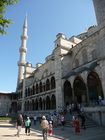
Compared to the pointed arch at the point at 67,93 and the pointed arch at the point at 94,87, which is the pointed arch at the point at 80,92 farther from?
the pointed arch at the point at 94,87

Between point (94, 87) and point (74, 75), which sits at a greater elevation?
point (74, 75)

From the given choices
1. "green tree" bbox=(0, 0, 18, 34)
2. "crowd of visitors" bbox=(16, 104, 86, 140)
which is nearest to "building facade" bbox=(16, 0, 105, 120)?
"crowd of visitors" bbox=(16, 104, 86, 140)

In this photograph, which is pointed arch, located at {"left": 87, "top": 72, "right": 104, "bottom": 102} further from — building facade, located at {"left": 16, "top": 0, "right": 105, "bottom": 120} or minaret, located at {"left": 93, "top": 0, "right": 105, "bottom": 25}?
minaret, located at {"left": 93, "top": 0, "right": 105, "bottom": 25}

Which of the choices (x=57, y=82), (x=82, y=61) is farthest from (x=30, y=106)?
(x=82, y=61)

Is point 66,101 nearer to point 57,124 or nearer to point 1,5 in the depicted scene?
point 57,124

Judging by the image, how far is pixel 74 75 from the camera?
65.6ft

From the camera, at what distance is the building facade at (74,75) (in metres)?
17.2

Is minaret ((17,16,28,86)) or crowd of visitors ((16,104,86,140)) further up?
minaret ((17,16,28,86))

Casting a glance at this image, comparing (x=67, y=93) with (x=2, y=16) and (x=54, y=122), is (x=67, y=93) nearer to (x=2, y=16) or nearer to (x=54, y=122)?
(x=54, y=122)

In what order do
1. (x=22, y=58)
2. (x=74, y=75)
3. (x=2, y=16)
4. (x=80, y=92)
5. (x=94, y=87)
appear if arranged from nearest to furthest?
(x=2, y=16)
(x=74, y=75)
(x=94, y=87)
(x=80, y=92)
(x=22, y=58)

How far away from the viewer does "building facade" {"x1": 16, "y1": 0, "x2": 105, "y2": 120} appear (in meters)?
17.2

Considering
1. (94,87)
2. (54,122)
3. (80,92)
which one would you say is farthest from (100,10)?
(54,122)

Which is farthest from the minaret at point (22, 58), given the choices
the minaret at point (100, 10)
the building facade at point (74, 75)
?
the minaret at point (100, 10)

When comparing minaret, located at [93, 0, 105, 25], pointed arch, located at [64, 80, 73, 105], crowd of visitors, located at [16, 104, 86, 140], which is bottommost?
crowd of visitors, located at [16, 104, 86, 140]
